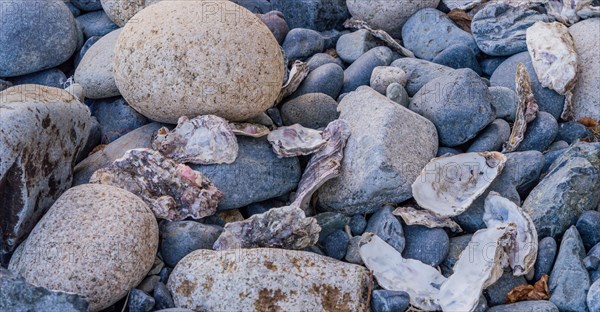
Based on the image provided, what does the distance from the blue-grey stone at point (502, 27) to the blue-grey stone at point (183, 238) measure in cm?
297

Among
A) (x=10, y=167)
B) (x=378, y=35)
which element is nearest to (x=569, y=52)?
(x=378, y=35)

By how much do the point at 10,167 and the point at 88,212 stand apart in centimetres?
50

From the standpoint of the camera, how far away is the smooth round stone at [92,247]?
395cm

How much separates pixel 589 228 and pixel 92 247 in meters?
2.95

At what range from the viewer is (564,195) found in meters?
4.55

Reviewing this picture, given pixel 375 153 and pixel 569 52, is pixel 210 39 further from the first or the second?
pixel 569 52

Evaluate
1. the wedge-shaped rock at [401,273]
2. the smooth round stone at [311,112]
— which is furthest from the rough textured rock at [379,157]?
the wedge-shaped rock at [401,273]

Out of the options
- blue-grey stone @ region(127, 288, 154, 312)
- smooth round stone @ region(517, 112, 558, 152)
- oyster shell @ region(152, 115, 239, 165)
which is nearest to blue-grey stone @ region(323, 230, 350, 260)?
oyster shell @ region(152, 115, 239, 165)

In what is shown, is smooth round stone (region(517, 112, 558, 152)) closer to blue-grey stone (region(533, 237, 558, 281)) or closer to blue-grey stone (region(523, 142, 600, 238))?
blue-grey stone (region(523, 142, 600, 238))

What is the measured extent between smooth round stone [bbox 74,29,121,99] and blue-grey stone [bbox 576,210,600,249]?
3.48 meters

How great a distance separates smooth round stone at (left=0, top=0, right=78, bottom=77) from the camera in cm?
578

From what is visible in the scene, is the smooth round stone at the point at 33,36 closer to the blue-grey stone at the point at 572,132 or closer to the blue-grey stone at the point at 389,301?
the blue-grey stone at the point at 389,301

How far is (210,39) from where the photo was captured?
15.9 ft

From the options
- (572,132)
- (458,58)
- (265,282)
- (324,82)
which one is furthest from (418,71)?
(265,282)
